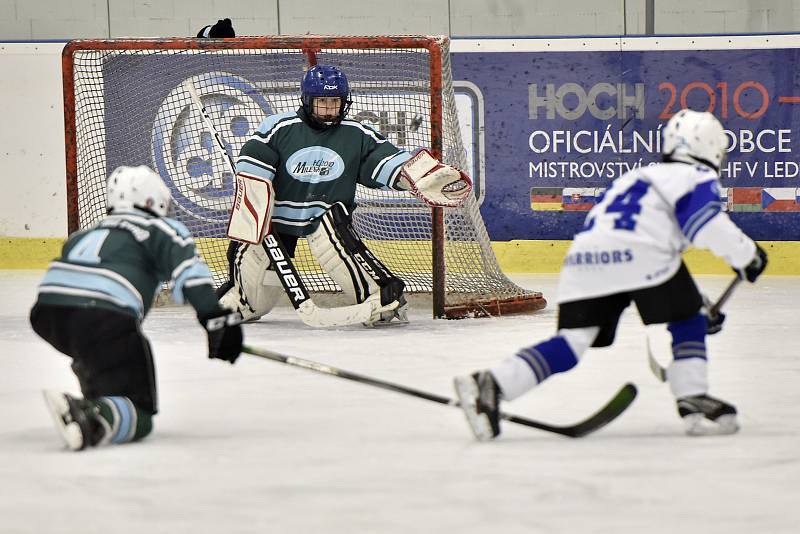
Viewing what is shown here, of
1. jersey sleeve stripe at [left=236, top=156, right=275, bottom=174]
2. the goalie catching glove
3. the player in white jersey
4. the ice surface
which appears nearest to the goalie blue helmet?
jersey sleeve stripe at [left=236, top=156, right=275, bottom=174]

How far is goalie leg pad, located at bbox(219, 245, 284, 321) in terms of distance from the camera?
5.93 metres

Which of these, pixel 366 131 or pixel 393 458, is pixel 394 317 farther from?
pixel 393 458

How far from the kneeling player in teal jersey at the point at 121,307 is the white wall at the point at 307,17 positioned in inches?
196

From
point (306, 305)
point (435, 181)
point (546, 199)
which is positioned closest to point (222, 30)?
point (435, 181)

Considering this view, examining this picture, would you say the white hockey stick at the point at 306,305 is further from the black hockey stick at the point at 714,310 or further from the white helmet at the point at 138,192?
the white helmet at the point at 138,192

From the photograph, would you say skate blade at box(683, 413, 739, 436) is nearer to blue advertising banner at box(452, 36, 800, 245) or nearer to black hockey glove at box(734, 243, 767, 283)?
black hockey glove at box(734, 243, 767, 283)

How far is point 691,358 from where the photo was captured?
3.51 metres

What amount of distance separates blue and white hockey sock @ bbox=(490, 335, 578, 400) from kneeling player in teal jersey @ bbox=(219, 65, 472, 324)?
2.38 m

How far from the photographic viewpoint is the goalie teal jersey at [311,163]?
5777 mm

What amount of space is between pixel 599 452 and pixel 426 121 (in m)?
3.88

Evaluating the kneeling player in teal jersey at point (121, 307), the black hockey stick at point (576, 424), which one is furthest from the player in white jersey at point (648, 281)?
the kneeling player in teal jersey at point (121, 307)

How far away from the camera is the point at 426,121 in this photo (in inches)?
277

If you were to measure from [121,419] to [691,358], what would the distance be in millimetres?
1348

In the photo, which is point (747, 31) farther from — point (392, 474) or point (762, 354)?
point (392, 474)
